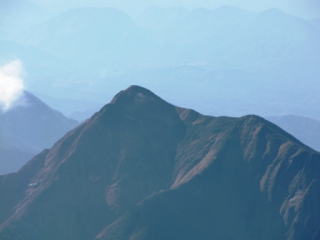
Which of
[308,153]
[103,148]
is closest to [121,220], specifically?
[103,148]

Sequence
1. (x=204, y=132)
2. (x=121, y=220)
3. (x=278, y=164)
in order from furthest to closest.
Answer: (x=204, y=132) < (x=278, y=164) < (x=121, y=220)

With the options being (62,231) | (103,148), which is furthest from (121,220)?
(103,148)

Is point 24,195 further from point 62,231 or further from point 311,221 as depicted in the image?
point 311,221

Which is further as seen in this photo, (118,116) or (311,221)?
(118,116)

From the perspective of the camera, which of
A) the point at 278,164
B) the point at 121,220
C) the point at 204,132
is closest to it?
the point at 121,220

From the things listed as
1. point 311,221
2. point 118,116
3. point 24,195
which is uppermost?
point 118,116

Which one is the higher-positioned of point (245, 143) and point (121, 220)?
point (245, 143)

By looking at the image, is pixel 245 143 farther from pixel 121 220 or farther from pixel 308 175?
pixel 121 220
